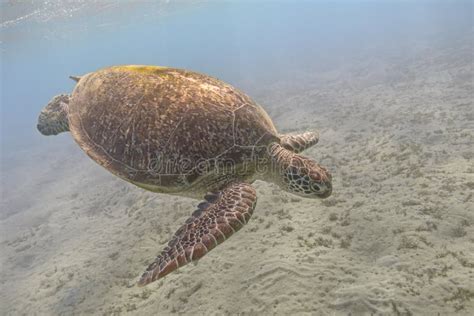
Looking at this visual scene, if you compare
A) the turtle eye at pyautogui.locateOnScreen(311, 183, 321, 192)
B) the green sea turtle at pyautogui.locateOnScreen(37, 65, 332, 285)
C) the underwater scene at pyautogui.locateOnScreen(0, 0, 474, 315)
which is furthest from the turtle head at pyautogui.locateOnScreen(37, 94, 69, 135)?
the turtle eye at pyautogui.locateOnScreen(311, 183, 321, 192)

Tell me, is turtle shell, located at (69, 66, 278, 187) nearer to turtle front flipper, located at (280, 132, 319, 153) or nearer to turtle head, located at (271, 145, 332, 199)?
turtle head, located at (271, 145, 332, 199)

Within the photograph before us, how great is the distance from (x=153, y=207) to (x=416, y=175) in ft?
21.6

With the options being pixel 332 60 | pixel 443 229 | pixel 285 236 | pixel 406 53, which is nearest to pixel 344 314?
pixel 285 236

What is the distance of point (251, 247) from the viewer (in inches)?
238

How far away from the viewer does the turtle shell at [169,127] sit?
3.87 metres

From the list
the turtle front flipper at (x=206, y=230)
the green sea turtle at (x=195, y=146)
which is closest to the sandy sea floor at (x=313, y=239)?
the green sea turtle at (x=195, y=146)

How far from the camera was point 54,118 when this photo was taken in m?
5.98

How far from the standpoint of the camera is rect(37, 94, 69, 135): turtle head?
5.91m

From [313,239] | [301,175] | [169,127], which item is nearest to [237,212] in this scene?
[301,175]

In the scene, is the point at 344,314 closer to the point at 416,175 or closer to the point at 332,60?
the point at 416,175

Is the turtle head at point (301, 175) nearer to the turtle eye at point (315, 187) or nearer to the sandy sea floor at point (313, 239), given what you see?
the turtle eye at point (315, 187)

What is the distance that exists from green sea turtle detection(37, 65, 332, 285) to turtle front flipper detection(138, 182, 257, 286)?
1 cm

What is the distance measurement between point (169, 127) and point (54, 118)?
10.8 feet

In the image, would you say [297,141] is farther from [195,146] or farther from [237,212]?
[237,212]
